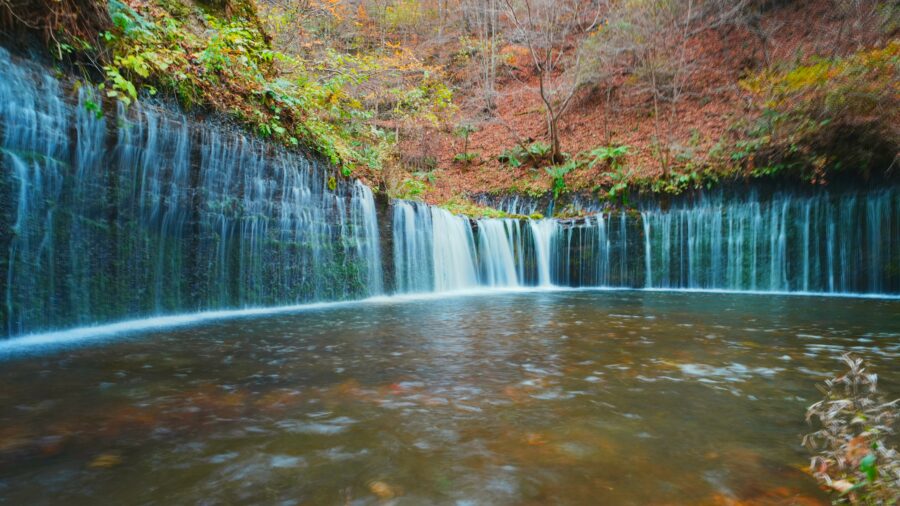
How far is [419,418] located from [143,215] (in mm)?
5612

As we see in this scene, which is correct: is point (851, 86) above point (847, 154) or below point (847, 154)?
above

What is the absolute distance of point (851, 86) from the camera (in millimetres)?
10531

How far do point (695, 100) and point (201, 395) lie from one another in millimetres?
19936

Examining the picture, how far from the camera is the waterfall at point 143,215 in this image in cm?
482

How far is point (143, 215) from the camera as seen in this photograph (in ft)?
20.1

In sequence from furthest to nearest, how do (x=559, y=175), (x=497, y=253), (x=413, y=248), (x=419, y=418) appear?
(x=559, y=175)
(x=497, y=253)
(x=413, y=248)
(x=419, y=418)

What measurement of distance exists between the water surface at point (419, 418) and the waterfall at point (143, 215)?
1316mm

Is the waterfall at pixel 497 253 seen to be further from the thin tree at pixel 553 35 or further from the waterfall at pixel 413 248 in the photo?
the thin tree at pixel 553 35

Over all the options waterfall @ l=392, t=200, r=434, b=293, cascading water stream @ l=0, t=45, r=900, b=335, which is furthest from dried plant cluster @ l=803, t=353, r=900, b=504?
waterfall @ l=392, t=200, r=434, b=293

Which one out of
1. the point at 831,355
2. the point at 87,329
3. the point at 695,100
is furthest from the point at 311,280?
the point at 695,100

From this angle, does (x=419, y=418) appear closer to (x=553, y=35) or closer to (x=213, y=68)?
(x=213, y=68)

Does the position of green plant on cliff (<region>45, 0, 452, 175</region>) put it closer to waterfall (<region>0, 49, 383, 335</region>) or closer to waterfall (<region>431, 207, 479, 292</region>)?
waterfall (<region>0, 49, 383, 335</region>)

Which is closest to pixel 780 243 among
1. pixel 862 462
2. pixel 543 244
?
pixel 543 244

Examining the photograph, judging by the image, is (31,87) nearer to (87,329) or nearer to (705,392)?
(87,329)
